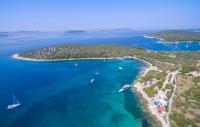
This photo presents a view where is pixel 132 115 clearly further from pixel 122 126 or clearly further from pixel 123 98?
pixel 123 98

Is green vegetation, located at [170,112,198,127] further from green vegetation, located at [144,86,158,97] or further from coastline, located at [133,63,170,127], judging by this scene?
green vegetation, located at [144,86,158,97]

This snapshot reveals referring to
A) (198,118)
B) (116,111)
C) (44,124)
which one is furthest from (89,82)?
(198,118)

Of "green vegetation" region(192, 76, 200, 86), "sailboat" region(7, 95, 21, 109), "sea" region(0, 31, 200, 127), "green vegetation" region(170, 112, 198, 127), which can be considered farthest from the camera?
"green vegetation" region(192, 76, 200, 86)

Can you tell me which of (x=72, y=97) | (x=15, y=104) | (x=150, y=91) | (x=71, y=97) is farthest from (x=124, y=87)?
(x=15, y=104)

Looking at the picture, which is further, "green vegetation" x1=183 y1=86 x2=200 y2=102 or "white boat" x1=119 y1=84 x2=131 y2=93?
"white boat" x1=119 y1=84 x2=131 y2=93

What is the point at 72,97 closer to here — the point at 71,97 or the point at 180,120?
the point at 71,97

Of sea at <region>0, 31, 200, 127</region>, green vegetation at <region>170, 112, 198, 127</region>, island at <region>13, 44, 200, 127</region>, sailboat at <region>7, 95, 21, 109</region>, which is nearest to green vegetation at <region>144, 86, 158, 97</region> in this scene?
island at <region>13, 44, 200, 127</region>

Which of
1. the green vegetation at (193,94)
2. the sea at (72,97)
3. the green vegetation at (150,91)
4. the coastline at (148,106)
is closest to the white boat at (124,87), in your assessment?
the sea at (72,97)

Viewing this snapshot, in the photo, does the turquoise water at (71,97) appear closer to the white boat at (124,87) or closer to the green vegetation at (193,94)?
the white boat at (124,87)
